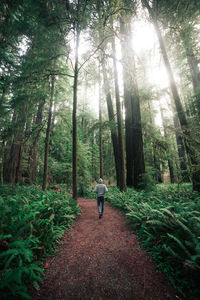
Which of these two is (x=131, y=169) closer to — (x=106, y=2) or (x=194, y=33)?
(x=194, y=33)

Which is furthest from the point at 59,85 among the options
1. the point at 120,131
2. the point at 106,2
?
the point at 120,131

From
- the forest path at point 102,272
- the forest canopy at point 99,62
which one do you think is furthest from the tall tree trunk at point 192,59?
the forest path at point 102,272

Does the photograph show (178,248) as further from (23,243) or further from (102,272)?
(23,243)

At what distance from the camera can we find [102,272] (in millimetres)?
2541

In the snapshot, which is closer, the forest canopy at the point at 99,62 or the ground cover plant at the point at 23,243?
the ground cover plant at the point at 23,243

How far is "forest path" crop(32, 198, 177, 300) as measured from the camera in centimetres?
211

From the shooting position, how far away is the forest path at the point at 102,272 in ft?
6.91

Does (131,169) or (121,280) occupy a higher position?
(131,169)

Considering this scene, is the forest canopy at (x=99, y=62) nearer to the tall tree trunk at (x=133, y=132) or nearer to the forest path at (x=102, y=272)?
the tall tree trunk at (x=133, y=132)

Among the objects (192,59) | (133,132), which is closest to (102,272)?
(133,132)

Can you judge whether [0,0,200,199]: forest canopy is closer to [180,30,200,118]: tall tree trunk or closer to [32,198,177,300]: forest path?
[180,30,200,118]: tall tree trunk

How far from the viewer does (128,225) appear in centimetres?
482

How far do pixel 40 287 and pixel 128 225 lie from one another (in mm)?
3461

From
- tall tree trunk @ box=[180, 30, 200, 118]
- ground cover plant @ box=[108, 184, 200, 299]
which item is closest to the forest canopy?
tall tree trunk @ box=[180, 30, 200, 118]
